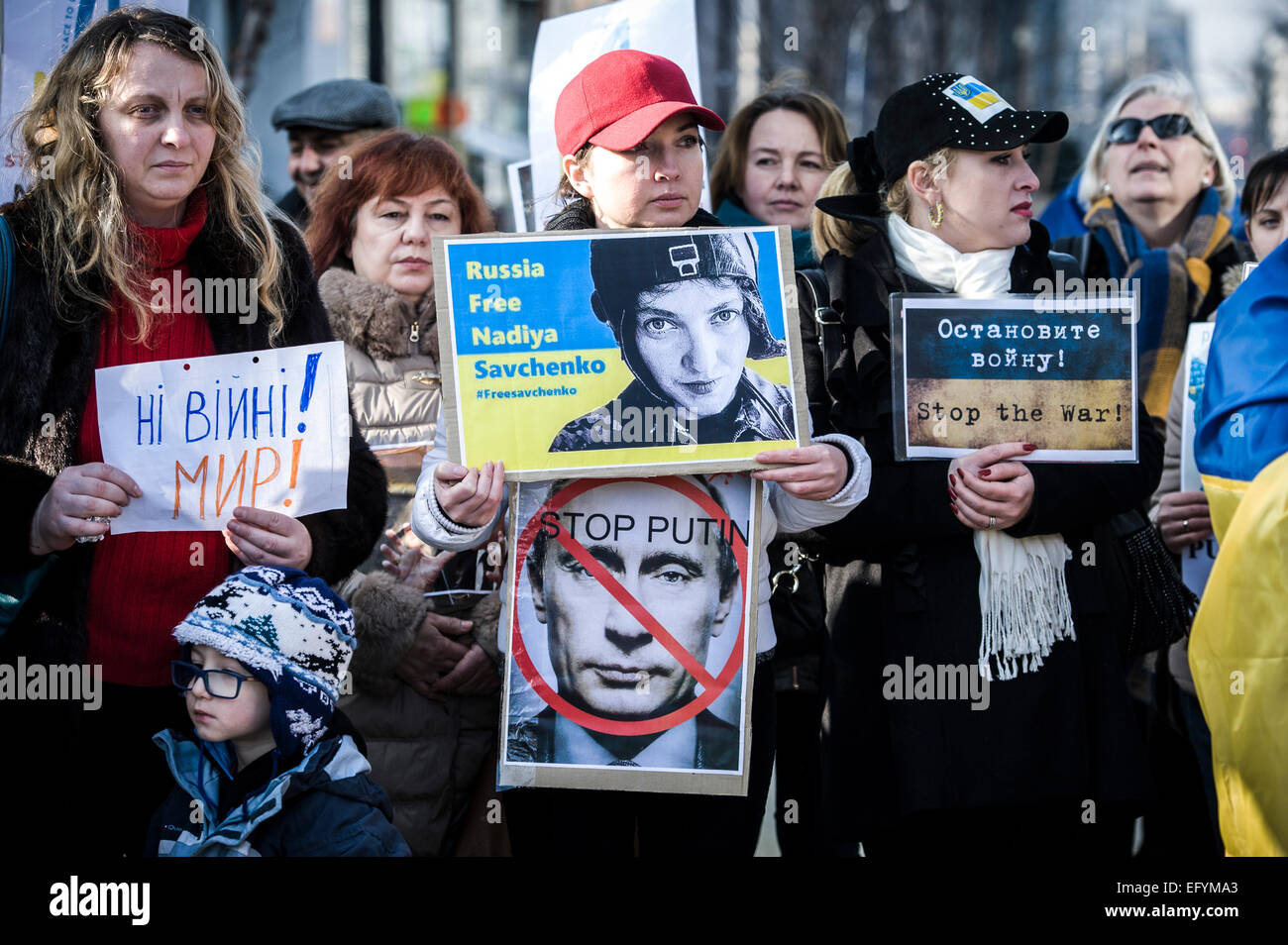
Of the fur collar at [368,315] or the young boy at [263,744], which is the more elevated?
the fur collar at [368,315]

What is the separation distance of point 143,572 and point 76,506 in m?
0.26

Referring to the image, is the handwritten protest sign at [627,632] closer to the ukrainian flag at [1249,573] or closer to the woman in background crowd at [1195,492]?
the ukrainian flag at [1249,573]

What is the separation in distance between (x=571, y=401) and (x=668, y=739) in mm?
729

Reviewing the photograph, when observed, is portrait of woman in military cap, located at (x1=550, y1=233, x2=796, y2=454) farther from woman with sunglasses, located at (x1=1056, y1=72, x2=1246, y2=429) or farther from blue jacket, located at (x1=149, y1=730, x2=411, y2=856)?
woman with sunglasses, located at (x1=1056, y1=72, x2=1246, y2=429)

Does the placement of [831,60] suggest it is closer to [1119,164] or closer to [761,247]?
[1119,164]

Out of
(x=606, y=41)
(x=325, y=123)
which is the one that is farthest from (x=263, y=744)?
(x=325, y=123)

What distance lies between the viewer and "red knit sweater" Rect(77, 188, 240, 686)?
3053 millimetres

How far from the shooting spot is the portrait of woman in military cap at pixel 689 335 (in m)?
2.96

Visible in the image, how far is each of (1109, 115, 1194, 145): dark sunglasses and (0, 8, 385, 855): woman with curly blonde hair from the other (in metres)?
3.28

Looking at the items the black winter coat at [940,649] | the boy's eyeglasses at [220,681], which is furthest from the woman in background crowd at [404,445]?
the black winter coat at [940,649]

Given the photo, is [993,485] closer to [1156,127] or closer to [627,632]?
[627,632]

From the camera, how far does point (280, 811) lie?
→ 9.48ft

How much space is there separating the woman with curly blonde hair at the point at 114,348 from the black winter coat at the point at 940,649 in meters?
1.23
